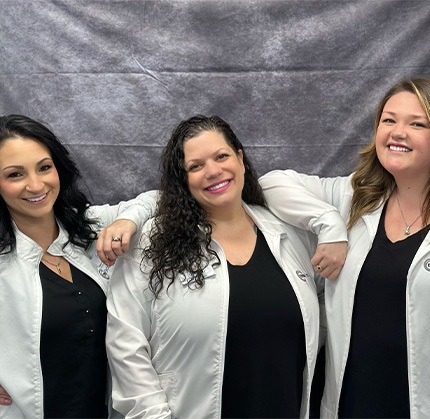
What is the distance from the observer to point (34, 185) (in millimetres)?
1953

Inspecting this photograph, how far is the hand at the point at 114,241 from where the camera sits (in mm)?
1918

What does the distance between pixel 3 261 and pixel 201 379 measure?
0.64 metres

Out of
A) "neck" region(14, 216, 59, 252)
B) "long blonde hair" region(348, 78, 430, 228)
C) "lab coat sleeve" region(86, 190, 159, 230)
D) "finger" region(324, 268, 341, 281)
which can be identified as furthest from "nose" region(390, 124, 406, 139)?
"neck" region(14, 216, 59, 252)

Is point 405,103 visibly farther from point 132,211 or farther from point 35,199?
point 35,199

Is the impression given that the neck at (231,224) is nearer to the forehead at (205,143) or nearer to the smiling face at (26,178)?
the forehead at (205,143)

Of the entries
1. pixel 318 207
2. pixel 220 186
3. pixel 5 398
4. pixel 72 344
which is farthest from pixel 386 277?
pixel 5 398

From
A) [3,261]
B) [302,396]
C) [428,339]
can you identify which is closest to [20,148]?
[3,261]

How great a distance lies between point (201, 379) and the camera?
6.31ft

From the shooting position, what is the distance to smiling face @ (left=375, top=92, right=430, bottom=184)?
75.5 inches

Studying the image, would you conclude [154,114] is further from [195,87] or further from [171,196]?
[171,196]

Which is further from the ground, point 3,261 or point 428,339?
point 3,261

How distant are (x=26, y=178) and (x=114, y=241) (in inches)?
12.4

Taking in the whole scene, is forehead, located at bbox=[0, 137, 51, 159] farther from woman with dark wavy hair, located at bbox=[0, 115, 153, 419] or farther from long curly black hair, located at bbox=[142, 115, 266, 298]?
long curly black hair, located at bbox=[142, 115, 266, 298]

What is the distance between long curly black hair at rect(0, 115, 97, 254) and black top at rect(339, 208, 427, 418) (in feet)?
2.78
